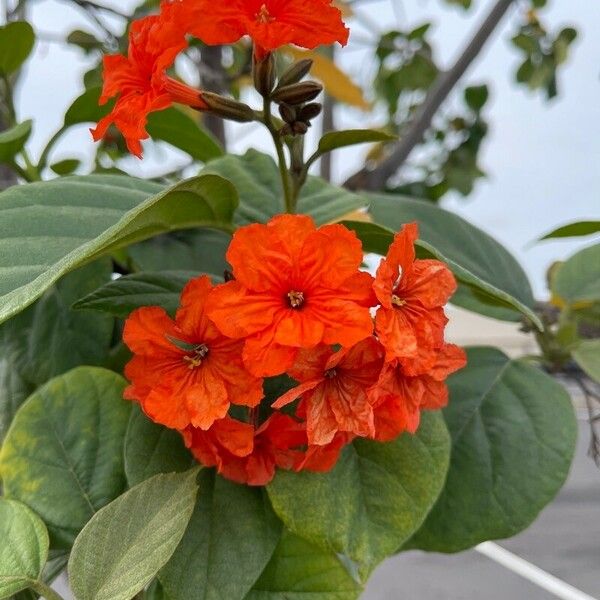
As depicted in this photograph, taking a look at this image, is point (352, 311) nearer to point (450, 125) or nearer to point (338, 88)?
point (338, 88)

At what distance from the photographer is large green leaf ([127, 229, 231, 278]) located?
0.34 metres

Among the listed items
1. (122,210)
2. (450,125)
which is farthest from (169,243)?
(450,125)

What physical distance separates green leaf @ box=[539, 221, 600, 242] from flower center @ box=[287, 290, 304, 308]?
203 mm

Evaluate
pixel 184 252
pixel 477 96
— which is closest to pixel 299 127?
pixel 184 252

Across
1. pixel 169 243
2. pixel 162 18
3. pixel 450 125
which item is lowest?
pixel 450 125

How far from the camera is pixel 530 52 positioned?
0.87m

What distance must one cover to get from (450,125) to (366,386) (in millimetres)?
728

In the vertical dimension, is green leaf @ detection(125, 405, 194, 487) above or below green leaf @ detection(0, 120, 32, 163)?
below

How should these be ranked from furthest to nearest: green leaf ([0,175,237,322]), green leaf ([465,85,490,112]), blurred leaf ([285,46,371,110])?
green leaf ([465,85,490,112]), blurred leaf ([285,46,371,110]), green leaf ([0,175,237,322])

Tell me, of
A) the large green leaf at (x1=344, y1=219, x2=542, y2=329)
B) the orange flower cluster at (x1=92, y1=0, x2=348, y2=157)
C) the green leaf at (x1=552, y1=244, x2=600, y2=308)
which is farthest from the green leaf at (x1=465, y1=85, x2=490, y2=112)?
the orange flower cluster at (x1=92, y1=0, x2=348, y2=157)

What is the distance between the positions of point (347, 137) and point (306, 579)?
0.17 meters

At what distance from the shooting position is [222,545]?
251 millimetres

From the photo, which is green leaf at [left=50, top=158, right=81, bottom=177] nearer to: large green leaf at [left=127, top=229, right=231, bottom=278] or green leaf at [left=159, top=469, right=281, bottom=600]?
large green leaf at [left=127, top=229, right=231, bottom=278]

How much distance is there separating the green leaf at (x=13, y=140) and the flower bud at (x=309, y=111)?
15 cm
